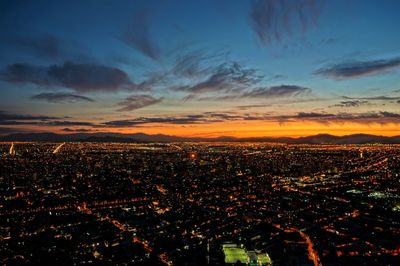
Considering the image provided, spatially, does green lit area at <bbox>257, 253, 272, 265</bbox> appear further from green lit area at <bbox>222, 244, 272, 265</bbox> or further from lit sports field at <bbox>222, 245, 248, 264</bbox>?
lit sports field at <bbox>222, 245, 248, 264</bbox>

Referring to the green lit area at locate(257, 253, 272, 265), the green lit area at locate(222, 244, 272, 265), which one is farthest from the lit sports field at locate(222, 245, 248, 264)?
the green lit area at locate(257, 253, 272, 265)

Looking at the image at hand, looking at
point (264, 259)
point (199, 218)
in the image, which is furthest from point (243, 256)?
point (199, 218)

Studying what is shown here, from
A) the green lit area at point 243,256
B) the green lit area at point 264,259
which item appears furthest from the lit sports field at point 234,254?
the green lit area at point 264,259

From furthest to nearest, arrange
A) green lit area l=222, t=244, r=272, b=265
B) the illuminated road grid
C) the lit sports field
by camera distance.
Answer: the illuminated road grid
the lit sports field
green lit area l=222, t=244, r=272, b=265

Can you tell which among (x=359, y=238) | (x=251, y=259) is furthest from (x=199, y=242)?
(x=359, y=238)

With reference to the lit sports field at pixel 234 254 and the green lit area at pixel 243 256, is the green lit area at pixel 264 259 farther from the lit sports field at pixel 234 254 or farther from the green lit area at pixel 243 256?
the lit sports field at pixel 234 254

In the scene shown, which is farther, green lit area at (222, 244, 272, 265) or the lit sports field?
the lit sports field

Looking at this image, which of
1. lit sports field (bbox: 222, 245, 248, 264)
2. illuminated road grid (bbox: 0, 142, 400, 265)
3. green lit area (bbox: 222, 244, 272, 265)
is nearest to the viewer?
green lit area (bbox: 222, 244, 272, 265)

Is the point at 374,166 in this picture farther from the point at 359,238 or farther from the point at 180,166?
the point at 359,238
